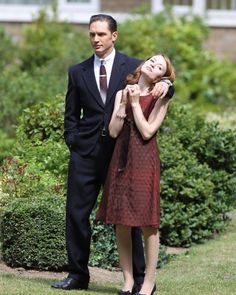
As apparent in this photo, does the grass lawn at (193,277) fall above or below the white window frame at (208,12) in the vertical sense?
below

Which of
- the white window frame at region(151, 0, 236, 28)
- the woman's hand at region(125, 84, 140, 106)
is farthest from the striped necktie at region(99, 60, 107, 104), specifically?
the white window frame at region(151, 0, 236, 28)

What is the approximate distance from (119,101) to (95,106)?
0.99ft

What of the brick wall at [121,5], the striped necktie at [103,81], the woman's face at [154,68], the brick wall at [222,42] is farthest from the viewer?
the brick wall at [222,42]

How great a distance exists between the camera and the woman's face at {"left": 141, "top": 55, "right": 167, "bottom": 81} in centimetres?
739

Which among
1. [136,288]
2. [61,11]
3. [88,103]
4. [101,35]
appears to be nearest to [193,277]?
[136,288]

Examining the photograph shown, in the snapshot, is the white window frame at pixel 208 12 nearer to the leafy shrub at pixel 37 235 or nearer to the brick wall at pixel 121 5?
the brick wall at pixel 121 5

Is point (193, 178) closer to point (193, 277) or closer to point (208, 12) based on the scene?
point (193, 277)

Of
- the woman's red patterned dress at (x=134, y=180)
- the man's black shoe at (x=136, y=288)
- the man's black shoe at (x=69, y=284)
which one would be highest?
the woman's red patterned dress at (x=134, y=180)

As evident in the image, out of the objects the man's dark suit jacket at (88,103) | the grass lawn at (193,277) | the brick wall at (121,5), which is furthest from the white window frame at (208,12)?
the man's dark suit jacket at (88,103)

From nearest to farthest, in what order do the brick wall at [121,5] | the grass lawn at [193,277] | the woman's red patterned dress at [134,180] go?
the woman's red patterned dress at [134,180], the grass lawn at [193,277], the brick wall at [121,5]

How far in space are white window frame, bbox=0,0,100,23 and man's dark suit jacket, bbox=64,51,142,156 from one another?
13.0m

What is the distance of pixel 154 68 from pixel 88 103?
58cm

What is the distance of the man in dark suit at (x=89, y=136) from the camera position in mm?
7609

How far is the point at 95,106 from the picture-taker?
763 cm
